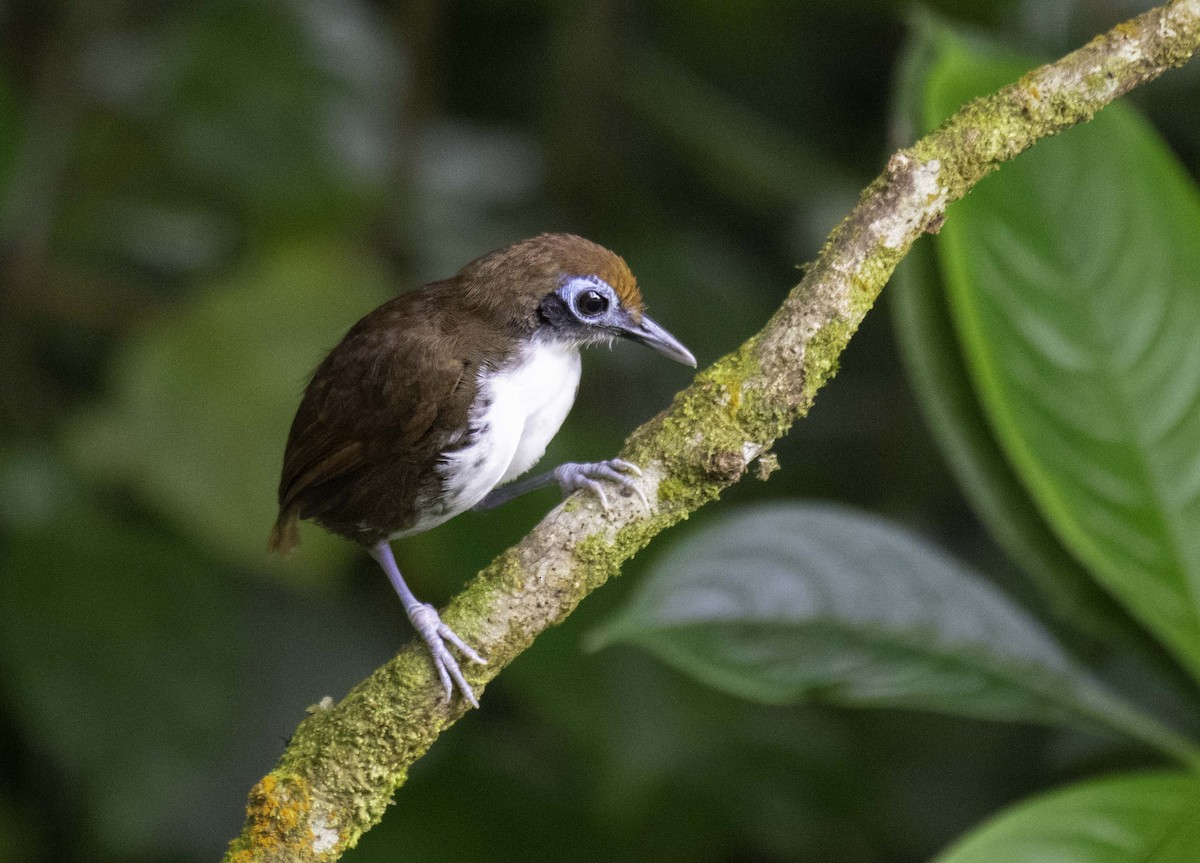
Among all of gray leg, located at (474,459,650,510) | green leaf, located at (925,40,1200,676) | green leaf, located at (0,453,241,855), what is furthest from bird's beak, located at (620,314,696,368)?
green leaf, located at (0,453,241,855)

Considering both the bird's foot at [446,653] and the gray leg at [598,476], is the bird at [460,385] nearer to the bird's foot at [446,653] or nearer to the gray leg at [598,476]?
the gray leg at [598,476]

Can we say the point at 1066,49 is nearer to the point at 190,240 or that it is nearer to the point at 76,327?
the point at 190,240

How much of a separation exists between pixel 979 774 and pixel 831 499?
2.30ft

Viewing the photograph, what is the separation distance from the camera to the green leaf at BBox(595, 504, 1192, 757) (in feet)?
5.67

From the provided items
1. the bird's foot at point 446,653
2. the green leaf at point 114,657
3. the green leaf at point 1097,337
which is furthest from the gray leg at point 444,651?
the green leaf at point 114,657

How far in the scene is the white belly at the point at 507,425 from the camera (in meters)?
1.31

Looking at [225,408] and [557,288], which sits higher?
[225,408]

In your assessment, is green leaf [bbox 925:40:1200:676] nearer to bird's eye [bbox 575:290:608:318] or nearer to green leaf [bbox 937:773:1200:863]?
green leaf [bbox 937:773:1200:863]

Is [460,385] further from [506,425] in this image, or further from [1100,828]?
[1100,828]

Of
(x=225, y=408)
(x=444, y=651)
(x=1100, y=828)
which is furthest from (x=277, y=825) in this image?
(x=225, y=408)

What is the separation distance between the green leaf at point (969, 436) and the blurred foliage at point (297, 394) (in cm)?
1

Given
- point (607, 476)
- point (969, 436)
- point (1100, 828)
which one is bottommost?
point (1100, 828)

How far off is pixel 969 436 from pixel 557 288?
0.81 metres

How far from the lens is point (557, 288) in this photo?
4.45 ft
